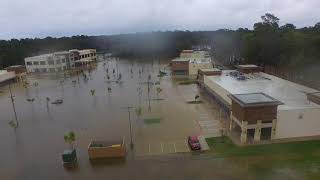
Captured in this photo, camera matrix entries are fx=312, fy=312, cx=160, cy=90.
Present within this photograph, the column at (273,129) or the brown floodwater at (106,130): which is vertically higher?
the column at (273,129)

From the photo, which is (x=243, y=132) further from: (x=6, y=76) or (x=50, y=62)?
(x=50, y=62)

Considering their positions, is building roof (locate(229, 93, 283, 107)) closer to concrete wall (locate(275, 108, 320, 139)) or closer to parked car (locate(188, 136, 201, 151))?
concrete wall (locate(275, 108, 320, 139))

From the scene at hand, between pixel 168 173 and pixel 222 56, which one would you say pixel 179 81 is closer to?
pixel 222 56

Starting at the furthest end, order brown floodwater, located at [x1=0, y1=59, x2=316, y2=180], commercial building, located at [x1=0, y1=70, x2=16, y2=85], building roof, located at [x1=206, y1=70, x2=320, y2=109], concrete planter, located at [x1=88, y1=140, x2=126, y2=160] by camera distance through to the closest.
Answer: commercial building, located at [x1=0, y1=70, x2=16, y2=85] → building roof, located at [x1=206, y1=70, x2=320, y2=109] → concrete planter, located at [x1=88, y1=140, x2=126, y2=160] → brown floodwater, located at [x1=0, y1=59, x2=316, y2=180]

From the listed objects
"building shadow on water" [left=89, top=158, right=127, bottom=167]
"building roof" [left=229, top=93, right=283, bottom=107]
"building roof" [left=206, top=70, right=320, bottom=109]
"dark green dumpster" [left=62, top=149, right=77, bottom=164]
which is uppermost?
"building roof" [left=229, top=93, right=283, bottom=107]

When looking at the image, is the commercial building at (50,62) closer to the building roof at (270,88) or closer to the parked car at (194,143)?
the building roof at (270,88)

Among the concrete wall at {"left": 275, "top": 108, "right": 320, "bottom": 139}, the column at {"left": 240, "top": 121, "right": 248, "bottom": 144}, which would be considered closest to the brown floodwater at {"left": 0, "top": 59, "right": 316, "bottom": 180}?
the column at {"left": 240, "top": 121, "right": 248, "bottom": 144}

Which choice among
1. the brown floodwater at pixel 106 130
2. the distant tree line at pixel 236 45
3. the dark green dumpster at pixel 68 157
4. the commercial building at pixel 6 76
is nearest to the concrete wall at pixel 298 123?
the brown floodwater at pixel 106 130

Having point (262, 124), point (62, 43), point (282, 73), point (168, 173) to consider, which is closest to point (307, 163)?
point (262, 124)
